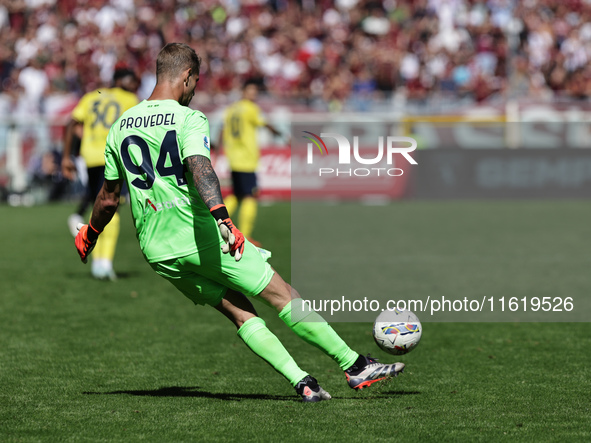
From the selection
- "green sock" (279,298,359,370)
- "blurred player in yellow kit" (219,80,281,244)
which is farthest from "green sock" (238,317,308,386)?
"blurred player in yellow kit" (219,80,281,244)

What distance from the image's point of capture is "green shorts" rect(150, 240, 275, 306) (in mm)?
4969

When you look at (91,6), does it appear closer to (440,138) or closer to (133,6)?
(133,6)

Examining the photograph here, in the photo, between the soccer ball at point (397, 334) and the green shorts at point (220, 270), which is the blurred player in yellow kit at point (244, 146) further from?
the green shorts at point (220, 270)

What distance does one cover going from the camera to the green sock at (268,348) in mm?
5137

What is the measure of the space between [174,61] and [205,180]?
2.48ft

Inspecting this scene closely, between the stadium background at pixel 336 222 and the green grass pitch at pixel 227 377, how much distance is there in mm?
26

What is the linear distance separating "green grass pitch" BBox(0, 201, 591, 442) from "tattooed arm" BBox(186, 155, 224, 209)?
3.78ft

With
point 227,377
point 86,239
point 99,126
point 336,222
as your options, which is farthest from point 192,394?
point 336,222

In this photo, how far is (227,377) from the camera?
6.00 meters

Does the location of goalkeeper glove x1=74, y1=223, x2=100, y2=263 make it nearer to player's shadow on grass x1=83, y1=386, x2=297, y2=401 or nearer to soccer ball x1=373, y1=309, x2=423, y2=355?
player's shadow on grass x1=83, y1=386, x2=297, y2=401

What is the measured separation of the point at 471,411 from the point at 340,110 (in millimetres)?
17607

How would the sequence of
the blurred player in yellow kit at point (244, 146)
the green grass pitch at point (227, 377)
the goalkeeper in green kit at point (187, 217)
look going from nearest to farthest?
the green grass pitch at point (227, 377) → the goalkeeper in green kit at point (187, 217) → the blurred player in yellow kit at point (244, 146)

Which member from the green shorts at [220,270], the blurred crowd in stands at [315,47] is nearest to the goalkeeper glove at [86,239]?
the green shorts at [220,270]

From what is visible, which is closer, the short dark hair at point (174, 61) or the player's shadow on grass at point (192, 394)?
the short dark hair at point (174, 61)
